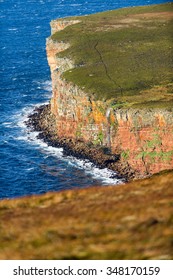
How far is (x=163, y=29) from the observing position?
14650 centimetres

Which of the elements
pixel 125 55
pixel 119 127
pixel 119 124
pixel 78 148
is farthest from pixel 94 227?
pixel 125 55

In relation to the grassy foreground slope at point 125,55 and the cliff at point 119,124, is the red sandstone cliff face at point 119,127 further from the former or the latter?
the grassy foreground slope at point 125,55

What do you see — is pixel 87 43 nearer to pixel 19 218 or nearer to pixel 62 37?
pixel 62 37

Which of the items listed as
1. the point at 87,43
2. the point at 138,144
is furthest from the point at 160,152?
the point at 87,43

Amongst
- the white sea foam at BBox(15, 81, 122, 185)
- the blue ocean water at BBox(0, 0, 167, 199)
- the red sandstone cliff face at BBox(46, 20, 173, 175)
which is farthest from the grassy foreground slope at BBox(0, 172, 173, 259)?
the red sandstone cliff face at BBox(46, 20, 173, 175)

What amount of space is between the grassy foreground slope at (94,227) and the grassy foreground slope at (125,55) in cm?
7261

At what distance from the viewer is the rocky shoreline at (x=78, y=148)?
9809 centimetres

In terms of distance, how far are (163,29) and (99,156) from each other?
5221 centimetres

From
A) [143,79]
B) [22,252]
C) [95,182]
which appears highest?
[22,252]

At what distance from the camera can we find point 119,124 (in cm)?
9962

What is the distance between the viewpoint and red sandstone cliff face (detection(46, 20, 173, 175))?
9481 centimetres

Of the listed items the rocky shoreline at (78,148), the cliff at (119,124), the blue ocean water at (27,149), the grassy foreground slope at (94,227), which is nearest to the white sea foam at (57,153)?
the blue ocean water at (27,149)

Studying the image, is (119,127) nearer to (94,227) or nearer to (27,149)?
(27,149)

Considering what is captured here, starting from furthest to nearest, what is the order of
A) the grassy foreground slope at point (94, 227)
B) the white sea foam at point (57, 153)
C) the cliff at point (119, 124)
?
the white sea foam at point (57, 153)
the cliff at point (119, 124)
the grassy foreground slope at point (94, 227)
